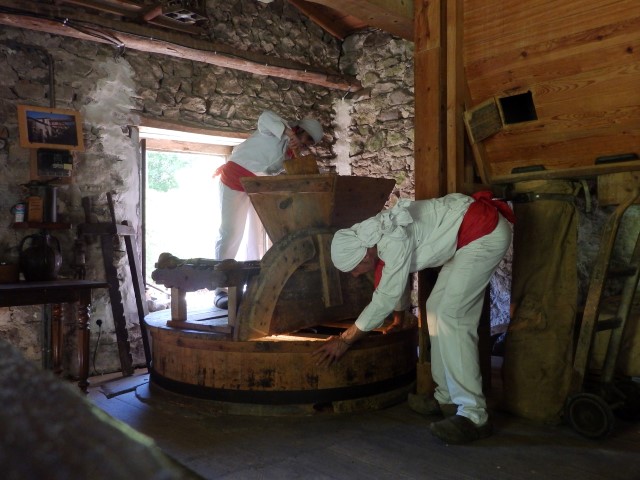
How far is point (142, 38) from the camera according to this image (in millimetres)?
5309

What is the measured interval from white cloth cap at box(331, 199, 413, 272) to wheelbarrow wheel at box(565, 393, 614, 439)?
127 cm

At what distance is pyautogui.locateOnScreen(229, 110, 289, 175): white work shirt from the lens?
5.29 m

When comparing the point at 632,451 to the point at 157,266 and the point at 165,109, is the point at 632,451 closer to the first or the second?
the point at 157,266

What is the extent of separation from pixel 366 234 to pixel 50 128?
3.18 meters

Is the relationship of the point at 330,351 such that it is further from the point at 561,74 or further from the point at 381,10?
the point at 381,10

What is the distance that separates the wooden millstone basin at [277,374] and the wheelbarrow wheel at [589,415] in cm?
115

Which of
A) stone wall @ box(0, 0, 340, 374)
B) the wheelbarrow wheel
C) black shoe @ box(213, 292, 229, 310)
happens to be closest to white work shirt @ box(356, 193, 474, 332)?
the wheelbarrow wheel

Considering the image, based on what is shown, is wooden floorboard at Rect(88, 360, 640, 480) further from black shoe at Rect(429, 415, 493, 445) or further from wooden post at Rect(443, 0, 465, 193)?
wooden post at Rect(443, 0, 465, 193)

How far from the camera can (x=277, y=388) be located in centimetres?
367

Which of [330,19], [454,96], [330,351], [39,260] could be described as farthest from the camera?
[330,19]

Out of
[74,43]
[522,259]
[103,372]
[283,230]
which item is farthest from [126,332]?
[522,259]

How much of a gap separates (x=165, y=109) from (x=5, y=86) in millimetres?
1431

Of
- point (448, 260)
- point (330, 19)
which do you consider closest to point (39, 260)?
point (448, 260)

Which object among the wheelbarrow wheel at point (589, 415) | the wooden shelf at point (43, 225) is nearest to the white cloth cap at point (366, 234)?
the wheelbarrow wheel at point (589, 415)
